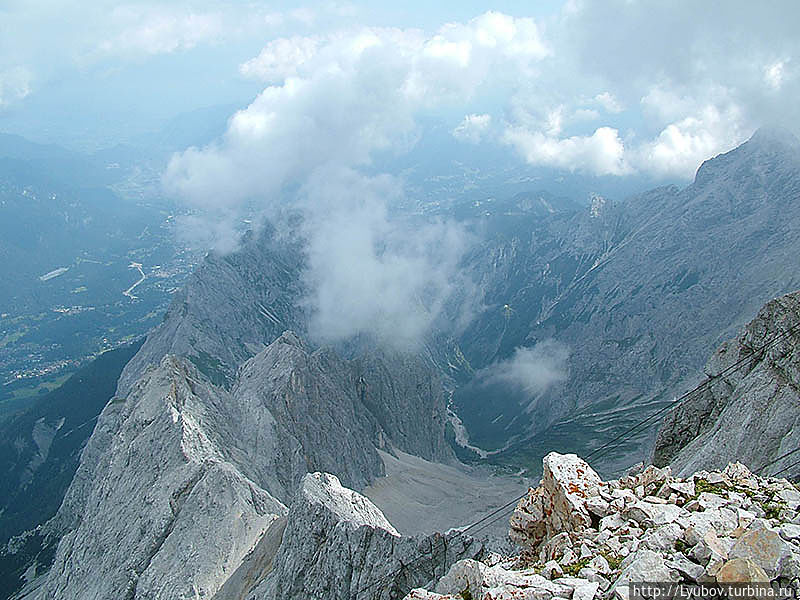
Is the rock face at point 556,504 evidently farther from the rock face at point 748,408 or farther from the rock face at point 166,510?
the rock face at point 166,510

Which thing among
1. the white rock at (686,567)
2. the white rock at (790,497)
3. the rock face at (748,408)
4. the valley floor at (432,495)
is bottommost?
the valley floor at (432,495)

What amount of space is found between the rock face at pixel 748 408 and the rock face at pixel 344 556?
2087cm

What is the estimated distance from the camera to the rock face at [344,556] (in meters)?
49.1

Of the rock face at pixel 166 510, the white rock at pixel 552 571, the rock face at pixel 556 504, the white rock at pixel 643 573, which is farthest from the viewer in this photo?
the rock face at pixel 166 510

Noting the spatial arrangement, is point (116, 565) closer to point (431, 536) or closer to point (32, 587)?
point (431, 536)

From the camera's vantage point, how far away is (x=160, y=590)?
58188 millimetres

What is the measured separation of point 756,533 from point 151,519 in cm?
6834

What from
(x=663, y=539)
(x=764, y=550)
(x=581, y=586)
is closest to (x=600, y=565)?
(x=581, y=586)

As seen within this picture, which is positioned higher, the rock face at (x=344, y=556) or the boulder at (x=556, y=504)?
the boulder at (x=556, y=504)

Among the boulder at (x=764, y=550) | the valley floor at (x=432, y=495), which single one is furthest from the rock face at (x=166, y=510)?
the boulder at (x=764, y=550)

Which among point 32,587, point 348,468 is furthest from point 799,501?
point 32,587

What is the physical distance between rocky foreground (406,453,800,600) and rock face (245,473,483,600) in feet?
89.4

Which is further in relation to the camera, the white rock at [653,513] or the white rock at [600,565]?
the white rock at [653,513]

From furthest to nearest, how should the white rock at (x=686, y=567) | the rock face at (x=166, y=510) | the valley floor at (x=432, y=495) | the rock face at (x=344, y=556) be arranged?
the valley floor at (x=432, y=495)
the rock face at (x=166, y=510)
the rock face at (x=344, y=556)
the white rock at (x=686, y=567)
